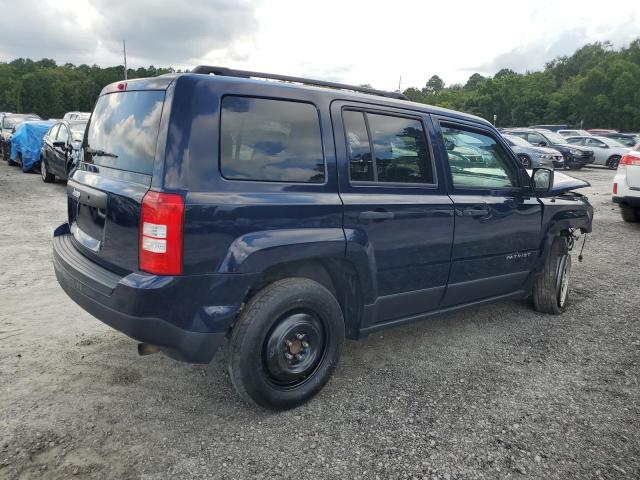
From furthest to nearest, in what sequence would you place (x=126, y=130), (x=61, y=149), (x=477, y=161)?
(x=61, y=149) → (x=477, y=161) → (x=126, y=130)

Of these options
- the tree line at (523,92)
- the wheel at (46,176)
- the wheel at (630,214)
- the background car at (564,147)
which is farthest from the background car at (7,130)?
the tree line at (523,92)

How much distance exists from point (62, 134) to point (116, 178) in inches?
427

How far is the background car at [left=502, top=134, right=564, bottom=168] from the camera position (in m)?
18.3

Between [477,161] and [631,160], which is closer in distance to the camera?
[477,161]

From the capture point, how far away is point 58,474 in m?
2.50

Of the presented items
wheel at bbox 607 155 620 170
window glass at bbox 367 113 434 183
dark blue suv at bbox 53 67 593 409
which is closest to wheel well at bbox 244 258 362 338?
dark blue suv at bbox 53 67 593 409

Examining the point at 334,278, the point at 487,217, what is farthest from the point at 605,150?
the point at 334,278

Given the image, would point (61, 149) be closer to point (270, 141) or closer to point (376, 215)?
point (270, 141)

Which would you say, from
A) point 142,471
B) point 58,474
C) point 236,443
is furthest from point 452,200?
point 58,474

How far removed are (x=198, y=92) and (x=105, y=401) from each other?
1.96m

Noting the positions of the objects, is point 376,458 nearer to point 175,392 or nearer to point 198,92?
point 175,392

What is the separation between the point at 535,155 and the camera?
63.0 feet

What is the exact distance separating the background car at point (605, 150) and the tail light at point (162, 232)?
26004mm

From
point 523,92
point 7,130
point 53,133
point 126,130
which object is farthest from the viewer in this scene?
point 523,92
